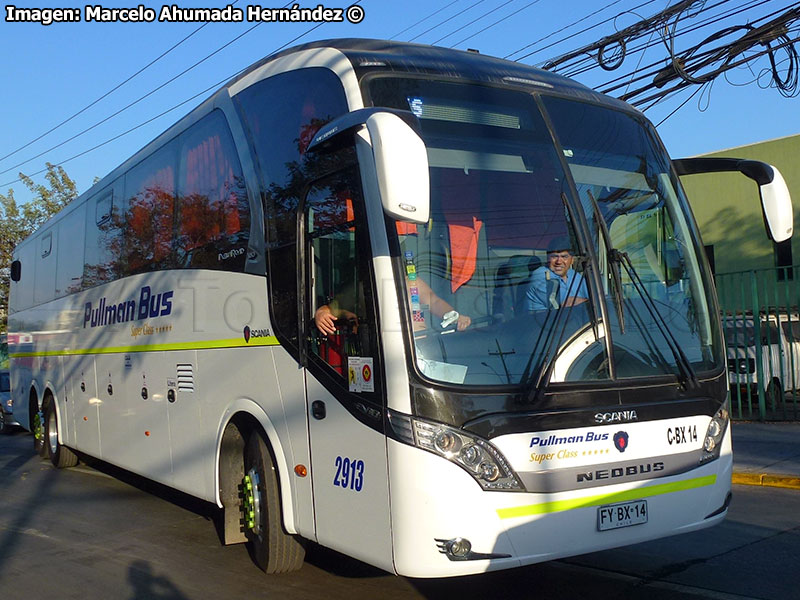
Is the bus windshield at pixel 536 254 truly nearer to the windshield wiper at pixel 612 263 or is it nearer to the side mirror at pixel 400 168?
the windshield wiper at pixel 612 263

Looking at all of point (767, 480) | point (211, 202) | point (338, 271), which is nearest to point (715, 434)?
point (338, 271)

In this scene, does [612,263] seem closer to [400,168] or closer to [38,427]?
[400,168]

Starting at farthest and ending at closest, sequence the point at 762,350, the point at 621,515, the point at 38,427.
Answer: the point at 762,350 → the point at 38,427 → the point at 621,515

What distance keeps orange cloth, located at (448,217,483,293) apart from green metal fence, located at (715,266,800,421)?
31.8 ft

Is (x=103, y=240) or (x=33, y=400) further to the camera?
(x=33, y=400)

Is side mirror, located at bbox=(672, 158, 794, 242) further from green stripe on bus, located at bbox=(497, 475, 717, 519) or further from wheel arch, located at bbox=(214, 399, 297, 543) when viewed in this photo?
wheel arch, located at bbox=(214, 399, 297, 543)

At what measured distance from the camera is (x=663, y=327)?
17.5ft

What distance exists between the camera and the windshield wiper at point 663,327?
17.4 feet

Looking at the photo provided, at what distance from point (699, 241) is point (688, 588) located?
90.6 inches

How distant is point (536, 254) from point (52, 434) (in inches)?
399

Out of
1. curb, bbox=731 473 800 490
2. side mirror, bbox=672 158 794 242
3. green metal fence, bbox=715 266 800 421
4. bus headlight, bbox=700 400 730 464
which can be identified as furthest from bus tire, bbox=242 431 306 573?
green metal fence, bbox=715 266 800 421

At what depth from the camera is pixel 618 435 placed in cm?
499

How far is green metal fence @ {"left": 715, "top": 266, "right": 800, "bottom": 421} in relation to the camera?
13.6 metres

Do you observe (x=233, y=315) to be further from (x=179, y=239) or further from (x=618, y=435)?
(x=618, y=435)
